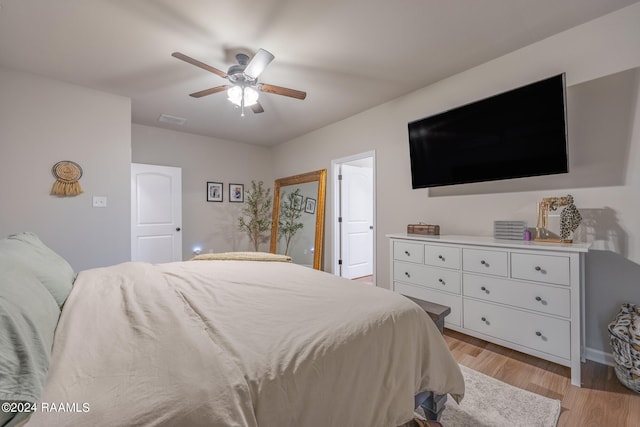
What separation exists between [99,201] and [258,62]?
2550 millimetres

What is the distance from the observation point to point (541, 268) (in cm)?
194

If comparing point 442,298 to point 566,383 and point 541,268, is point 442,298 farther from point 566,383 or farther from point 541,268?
point 566,383

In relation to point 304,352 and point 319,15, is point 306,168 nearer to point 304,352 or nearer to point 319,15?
point 319,15

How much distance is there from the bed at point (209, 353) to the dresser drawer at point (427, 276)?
120 cm

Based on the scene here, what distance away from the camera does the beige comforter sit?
0.64 meters

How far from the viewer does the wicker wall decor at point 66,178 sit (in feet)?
9.48

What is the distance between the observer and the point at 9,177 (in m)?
2.70

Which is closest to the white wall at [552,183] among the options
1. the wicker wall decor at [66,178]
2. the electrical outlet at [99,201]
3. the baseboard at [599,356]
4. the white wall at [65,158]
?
the baseboard at [599,356]

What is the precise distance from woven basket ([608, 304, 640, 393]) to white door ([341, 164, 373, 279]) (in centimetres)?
305

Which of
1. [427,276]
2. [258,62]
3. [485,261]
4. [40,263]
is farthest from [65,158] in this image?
[485,261]

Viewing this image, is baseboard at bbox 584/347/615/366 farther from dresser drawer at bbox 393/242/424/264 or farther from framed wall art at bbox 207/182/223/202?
framed wall art at bbox 207/182/223/202

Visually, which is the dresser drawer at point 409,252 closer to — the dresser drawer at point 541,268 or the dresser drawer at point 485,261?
the dresser drawer at point 485,261

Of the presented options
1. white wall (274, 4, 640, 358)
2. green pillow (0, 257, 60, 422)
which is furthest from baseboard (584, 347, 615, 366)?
green pillow (0, 257, 60, 422)

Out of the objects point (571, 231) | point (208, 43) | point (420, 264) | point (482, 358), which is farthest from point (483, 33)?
point (482, 358)
